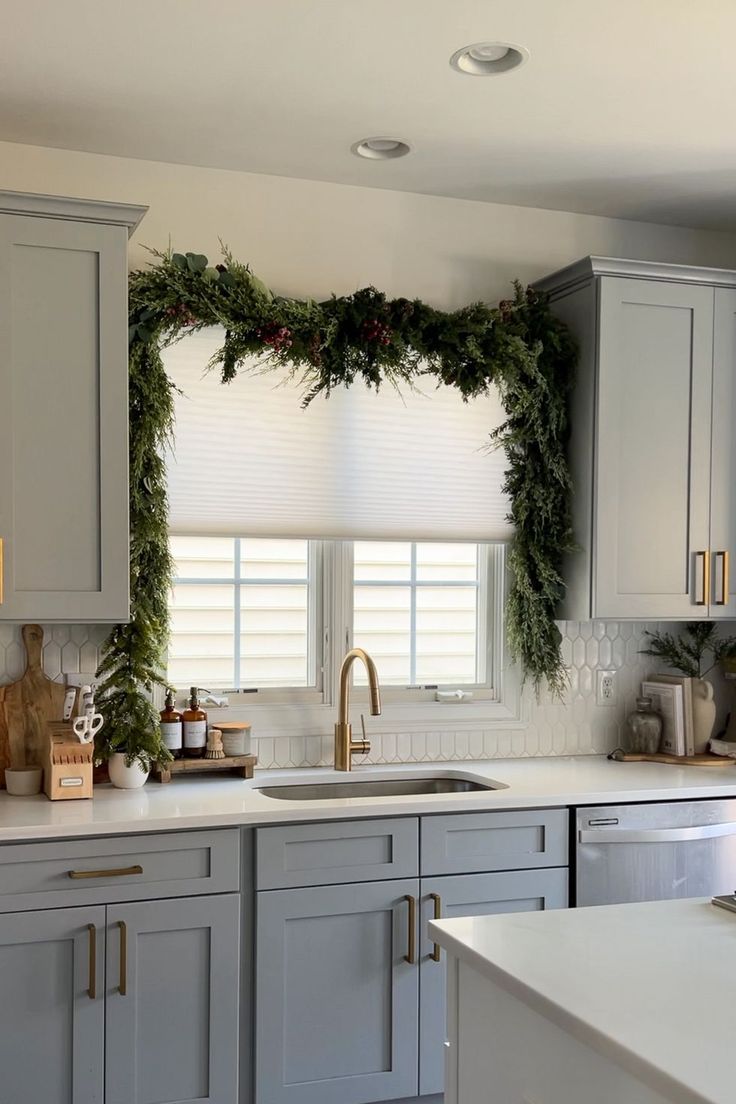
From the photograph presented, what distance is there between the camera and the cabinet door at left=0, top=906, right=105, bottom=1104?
2732mm

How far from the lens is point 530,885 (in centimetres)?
323

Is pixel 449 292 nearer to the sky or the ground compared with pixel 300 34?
nearer to the ground

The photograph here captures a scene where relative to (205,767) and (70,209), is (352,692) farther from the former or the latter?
(70,209)

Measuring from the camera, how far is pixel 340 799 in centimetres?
322

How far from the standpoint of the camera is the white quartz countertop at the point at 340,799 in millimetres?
2844

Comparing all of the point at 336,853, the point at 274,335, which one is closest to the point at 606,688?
the point at 336,853

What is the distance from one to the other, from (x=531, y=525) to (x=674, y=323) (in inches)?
31.5

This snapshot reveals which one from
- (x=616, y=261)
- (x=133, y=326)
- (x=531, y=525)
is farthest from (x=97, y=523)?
(x=616, y=261)

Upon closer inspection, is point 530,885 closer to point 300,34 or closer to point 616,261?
point 616,261

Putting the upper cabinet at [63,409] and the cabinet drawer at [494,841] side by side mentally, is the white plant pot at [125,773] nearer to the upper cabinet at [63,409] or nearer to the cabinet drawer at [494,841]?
the upper cabinet at [63,409]

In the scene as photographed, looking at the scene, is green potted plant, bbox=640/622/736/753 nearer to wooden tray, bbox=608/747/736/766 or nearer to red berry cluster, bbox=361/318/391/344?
wooden tray, bbox=608/747/736/766

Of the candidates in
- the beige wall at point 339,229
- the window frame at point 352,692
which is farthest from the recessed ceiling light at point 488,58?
the window frame at point 352,692

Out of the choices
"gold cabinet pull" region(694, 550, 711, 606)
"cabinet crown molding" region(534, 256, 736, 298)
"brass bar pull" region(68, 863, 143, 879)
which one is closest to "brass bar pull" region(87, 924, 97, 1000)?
"brass bar pull" region(68, 863, 143, 879)

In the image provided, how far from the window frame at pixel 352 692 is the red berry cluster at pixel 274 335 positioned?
0.67 meters
